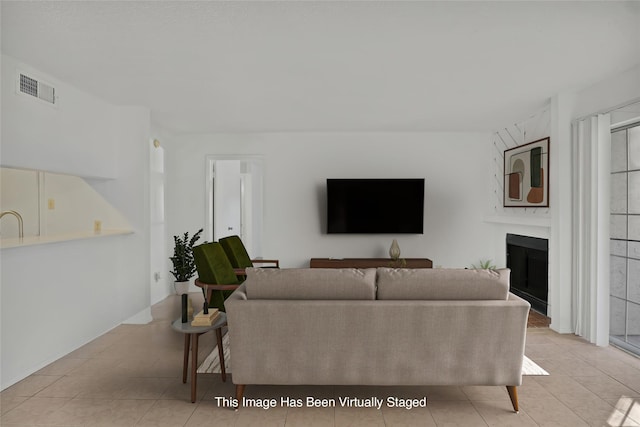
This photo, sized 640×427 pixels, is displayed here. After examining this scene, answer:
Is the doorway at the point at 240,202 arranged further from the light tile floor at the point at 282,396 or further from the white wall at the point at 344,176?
the light tile floor at the point at 282,396

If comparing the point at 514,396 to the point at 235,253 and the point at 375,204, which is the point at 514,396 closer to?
the point at 235,253

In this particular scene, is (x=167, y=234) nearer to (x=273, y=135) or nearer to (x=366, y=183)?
(x=273, y=135)

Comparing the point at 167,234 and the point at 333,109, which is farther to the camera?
the point at 167,234

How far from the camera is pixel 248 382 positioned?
8.74 ft

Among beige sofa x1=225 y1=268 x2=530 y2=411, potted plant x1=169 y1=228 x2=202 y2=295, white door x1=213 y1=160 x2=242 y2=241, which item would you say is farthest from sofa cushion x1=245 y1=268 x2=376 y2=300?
white door x1=213 y1=160 x2=242 y2=241

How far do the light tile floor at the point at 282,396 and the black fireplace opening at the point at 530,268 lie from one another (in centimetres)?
147

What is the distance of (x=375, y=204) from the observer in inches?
251

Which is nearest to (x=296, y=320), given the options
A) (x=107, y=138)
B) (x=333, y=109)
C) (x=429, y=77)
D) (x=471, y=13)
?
(x=471, y=13)

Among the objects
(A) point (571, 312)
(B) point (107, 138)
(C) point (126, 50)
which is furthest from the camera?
(B) point (107, 138)

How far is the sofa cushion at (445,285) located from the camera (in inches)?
104

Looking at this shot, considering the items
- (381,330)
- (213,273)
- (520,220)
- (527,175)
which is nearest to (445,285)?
(381,330)

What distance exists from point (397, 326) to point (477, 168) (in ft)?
15.3

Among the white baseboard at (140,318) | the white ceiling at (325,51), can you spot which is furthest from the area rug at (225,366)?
the white ceiling at (325,51)

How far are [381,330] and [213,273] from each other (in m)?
1.93
